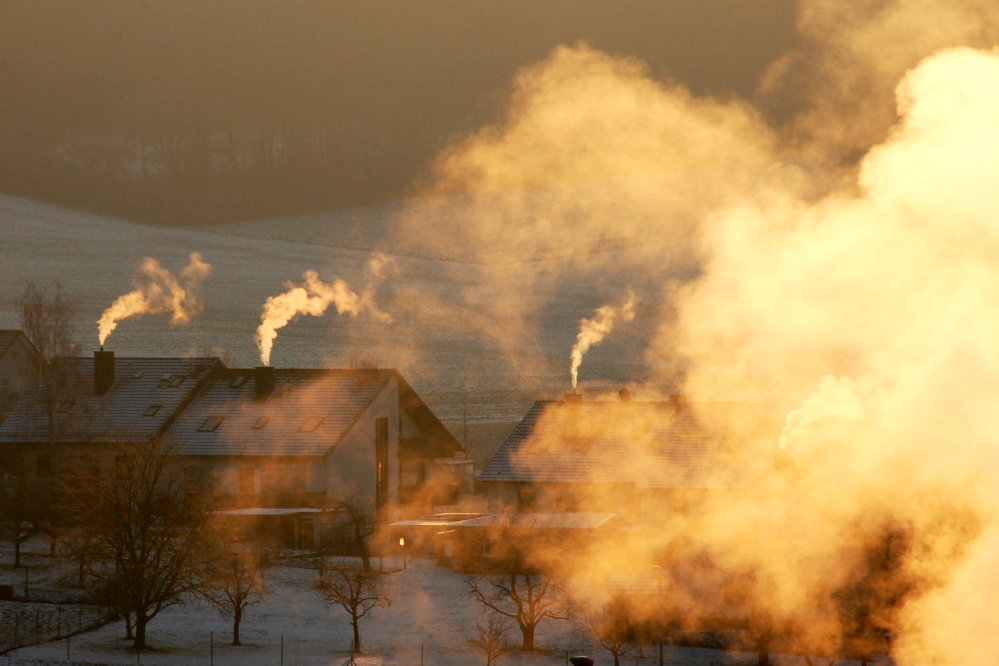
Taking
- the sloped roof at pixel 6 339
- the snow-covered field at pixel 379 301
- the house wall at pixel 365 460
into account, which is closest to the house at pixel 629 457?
the house wall at pixel 365 460

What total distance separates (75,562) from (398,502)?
19.9 m

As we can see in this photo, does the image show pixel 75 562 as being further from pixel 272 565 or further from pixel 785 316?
pixel 785 316

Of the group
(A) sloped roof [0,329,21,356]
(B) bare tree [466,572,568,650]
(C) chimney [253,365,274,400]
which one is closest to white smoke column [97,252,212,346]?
(A) sloped roof [0,329,21,356]

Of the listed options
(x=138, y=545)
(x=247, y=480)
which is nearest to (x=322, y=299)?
(x=247, y=480)

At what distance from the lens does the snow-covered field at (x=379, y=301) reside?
11438cm

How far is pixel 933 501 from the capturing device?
2770cm

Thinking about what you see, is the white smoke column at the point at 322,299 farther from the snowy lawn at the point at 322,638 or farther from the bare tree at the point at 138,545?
the snowy lawn at the point at 322,638

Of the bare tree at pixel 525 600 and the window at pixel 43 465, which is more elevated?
the window at pixel 43 465

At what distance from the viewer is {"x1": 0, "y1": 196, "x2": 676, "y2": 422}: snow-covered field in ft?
375

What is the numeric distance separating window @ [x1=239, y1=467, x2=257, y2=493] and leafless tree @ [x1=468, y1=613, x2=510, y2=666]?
74.4ft

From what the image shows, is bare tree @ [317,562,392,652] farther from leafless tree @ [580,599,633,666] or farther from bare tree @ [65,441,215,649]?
leafless tree @ [580,599,633,666]

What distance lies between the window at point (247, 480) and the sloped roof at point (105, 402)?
6.05 metres

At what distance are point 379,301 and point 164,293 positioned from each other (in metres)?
24.6

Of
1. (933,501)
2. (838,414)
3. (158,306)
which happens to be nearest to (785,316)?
(838,414)
